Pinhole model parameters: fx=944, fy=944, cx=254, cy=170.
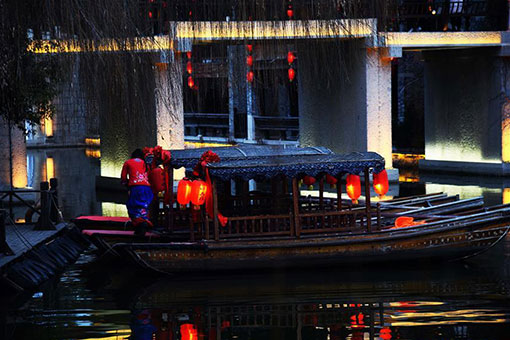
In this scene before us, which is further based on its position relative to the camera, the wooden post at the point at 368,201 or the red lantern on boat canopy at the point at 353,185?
the red lantern on boat canopy at the point at 353,185

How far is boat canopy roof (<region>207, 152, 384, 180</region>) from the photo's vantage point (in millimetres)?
13500

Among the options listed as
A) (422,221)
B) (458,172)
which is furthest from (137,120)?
(458,172)

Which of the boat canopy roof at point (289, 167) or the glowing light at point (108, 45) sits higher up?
the glowing light at point (108, 45)

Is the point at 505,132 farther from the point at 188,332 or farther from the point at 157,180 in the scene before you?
the point at 188,332

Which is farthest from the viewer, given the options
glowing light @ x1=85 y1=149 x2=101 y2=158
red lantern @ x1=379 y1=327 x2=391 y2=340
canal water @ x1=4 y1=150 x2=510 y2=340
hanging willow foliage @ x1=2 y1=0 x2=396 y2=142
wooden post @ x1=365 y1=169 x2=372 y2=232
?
glowing light @ x1=85 y1=149 x2=101 y2=158

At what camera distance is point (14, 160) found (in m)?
23.4

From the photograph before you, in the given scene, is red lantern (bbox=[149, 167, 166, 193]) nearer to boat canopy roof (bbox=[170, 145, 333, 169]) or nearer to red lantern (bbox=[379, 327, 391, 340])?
boat canopy roof (bbox=[170, 145, 333, 169])

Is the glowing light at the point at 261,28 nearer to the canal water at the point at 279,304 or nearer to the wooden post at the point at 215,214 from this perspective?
the canal water at the point at 279,304

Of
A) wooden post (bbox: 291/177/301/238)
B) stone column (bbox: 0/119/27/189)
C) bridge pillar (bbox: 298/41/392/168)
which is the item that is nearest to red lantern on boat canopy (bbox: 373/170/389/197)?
wooden post (bbox: 291/177/301/238)

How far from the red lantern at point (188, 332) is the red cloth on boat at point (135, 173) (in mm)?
4420

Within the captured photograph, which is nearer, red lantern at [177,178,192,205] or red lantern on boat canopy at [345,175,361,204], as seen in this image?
red lantern at [177,178,192,205]

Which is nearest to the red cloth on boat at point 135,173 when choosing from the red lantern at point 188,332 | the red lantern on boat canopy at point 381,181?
the red lantern on boat canopy at point 381,181

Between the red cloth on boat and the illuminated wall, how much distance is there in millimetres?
16214

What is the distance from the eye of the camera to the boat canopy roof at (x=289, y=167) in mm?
13500
